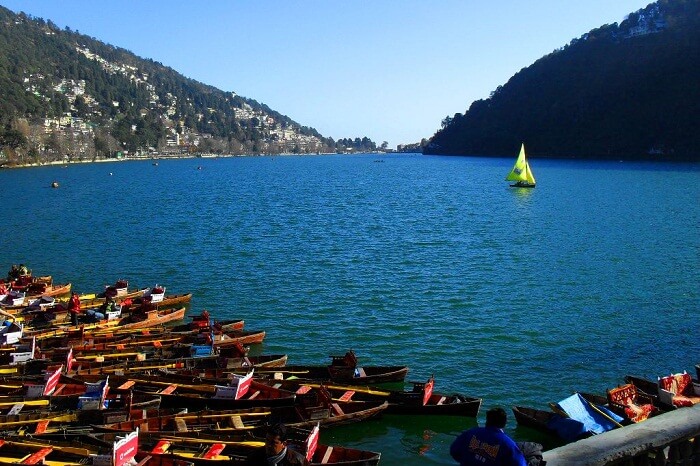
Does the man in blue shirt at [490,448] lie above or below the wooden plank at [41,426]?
above

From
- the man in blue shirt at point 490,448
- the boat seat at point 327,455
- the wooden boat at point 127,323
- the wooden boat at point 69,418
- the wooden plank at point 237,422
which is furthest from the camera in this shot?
the wooden boat at point 127,323

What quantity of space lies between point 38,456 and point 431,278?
2887cm

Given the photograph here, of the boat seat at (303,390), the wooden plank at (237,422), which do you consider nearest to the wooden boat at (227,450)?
the wooden plank at (237,422)

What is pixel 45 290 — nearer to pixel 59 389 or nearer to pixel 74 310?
pixel 74 310

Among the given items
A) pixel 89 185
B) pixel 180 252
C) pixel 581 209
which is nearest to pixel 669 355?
pixel 180 252

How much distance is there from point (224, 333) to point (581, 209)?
208 ft

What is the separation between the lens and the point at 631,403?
2048 centimetres

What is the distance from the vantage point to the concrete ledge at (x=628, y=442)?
7.26 meters

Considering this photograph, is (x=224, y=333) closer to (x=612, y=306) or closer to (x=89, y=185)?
(x=612, y=306)

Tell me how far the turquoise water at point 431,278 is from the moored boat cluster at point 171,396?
1440 mm

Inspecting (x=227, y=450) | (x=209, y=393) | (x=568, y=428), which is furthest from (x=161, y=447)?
(x=568, y=428)

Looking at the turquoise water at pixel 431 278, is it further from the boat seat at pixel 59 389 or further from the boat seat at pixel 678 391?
the boat seat at pixel 59 389

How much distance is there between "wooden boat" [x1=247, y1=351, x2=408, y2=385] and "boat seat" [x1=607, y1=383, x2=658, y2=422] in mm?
7431

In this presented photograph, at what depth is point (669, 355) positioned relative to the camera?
92.6ft
